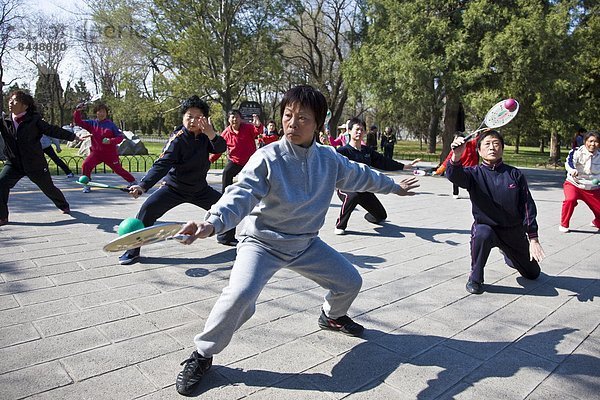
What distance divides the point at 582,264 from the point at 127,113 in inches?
872

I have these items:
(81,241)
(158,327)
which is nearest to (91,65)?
(81,241)

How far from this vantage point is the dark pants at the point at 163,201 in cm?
479

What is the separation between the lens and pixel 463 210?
9180mm

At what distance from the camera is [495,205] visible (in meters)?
4.25

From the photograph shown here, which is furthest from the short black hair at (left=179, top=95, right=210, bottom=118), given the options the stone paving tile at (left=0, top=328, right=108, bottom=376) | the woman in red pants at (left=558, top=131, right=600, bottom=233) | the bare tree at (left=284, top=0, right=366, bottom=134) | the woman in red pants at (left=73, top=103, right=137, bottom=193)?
the bare tree at (left=284, top=0, right=366, bottom=134)

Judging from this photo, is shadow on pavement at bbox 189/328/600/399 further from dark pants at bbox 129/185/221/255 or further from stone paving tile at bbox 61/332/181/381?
dark pants at bbox 129/185/221/255

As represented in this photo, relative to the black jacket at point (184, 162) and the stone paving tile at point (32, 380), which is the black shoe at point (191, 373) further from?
the black jacket at point (184, 162)

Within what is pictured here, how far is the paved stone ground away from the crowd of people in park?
0.26 m

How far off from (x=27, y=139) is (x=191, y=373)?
227 inches

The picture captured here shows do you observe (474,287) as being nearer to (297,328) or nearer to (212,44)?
(297,328)

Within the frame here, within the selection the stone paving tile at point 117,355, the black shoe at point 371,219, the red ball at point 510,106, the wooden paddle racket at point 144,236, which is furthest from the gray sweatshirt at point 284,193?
the black shoe at point 371,219

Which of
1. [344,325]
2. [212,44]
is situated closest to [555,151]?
[212,44]

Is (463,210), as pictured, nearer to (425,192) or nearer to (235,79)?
(425,192)

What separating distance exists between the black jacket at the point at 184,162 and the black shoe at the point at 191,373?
2.70 metres
